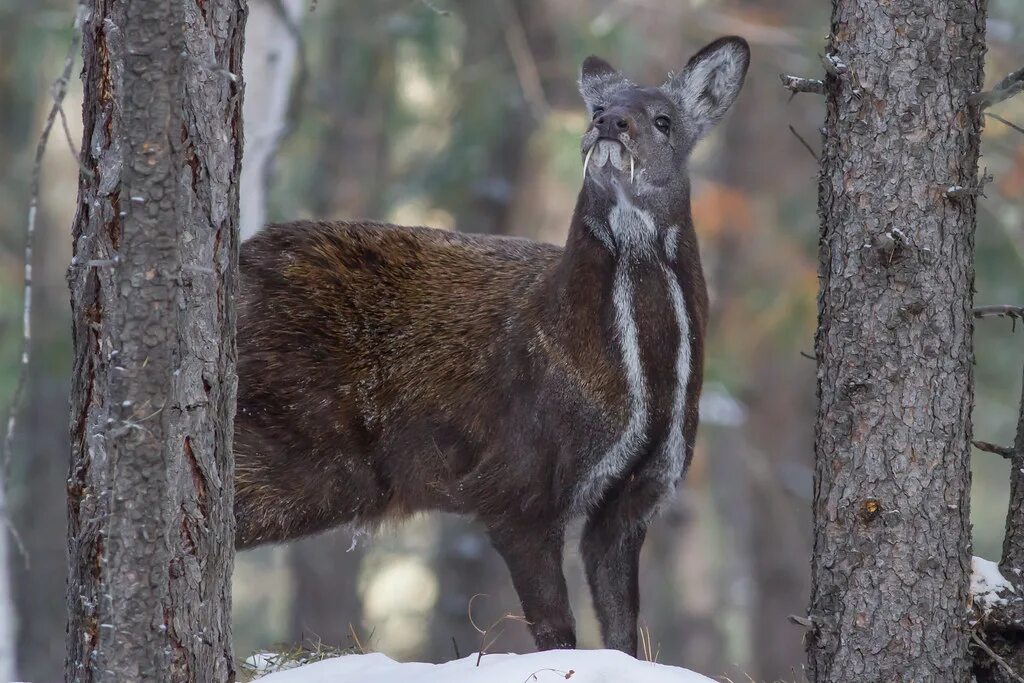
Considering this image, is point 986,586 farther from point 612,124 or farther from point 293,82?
point 293,82

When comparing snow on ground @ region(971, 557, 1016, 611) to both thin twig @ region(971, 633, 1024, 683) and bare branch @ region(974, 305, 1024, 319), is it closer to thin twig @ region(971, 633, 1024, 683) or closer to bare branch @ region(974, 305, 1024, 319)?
thin twig @ region(971, 633, 1024, 683)

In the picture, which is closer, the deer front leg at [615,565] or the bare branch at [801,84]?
the bare branch at [801,84]

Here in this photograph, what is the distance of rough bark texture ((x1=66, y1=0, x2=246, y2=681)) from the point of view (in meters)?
3.64

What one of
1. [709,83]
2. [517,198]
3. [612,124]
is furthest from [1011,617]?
[517,198]

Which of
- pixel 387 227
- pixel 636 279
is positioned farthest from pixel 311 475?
pixel 636 279

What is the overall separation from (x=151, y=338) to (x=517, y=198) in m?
9.11

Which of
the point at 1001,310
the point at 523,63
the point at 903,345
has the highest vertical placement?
the point at 523,63

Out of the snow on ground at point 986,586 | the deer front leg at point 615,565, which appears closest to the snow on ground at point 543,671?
the snow on ground at point 986,586

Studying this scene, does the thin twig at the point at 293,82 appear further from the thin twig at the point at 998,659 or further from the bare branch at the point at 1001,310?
the thin twig at the point at 998,659

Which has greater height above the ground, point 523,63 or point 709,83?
point 523,63

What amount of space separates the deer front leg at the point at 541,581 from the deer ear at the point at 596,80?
A: 2080mm

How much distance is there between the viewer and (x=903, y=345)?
14.7ft

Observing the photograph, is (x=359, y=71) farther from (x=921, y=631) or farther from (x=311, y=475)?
(x=921, y=631)

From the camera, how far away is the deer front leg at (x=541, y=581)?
5504 millimetres
